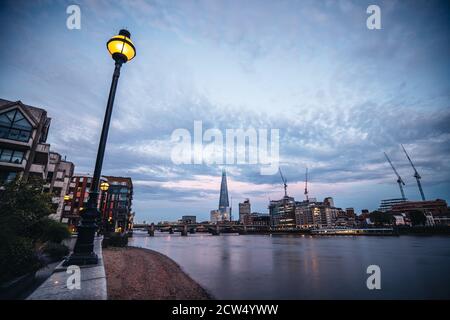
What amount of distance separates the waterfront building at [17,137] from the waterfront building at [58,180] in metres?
8.67

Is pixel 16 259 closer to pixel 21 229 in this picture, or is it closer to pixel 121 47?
pixel 21 229

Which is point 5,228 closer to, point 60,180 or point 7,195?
point 7,195

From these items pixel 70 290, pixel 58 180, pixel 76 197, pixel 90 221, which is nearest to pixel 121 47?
pixel 90 221

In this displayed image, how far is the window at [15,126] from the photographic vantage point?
1137 inches

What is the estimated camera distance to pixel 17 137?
29.4 m

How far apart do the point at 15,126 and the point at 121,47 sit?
32.2 metres

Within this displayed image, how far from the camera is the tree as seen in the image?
282 inches

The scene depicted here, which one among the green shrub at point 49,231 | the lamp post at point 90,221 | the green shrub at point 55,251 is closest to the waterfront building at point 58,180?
the green shrub at point 49,231

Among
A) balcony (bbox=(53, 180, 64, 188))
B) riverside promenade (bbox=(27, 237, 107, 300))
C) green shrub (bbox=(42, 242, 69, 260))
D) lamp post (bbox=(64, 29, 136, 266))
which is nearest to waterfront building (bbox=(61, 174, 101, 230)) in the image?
balcony (bbox=(53, 180, 64, 188))
